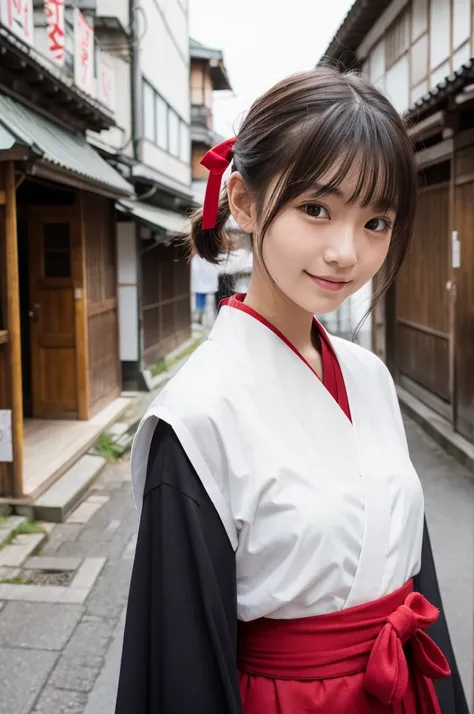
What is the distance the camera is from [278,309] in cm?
157

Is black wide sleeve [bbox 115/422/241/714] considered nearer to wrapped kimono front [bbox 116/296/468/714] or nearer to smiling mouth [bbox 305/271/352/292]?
wrapped kimono front [bbox 116/296/468/714]

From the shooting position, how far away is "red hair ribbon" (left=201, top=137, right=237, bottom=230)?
1550 millimetres

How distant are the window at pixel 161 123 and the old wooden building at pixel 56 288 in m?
4.61

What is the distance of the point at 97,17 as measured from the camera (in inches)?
428

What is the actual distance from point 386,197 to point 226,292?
0.63 metres

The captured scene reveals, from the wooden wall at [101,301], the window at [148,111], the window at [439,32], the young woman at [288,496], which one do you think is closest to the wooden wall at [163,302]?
the wooden wall at [101,301]

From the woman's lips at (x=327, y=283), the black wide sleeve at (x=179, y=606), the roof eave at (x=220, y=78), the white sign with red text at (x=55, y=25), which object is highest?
the roof eave at (x=220, y=78)

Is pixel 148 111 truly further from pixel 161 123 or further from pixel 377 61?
pixel 377 61

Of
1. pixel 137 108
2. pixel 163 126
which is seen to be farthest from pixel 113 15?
pixel 163 126

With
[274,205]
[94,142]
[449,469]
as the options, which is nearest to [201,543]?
[274,205]

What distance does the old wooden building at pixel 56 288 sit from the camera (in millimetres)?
5773

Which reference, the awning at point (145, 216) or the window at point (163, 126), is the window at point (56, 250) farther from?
the window at point (163, 126)

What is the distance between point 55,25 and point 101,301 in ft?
12.3

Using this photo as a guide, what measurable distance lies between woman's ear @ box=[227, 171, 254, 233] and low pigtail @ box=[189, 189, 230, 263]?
0.10 m
